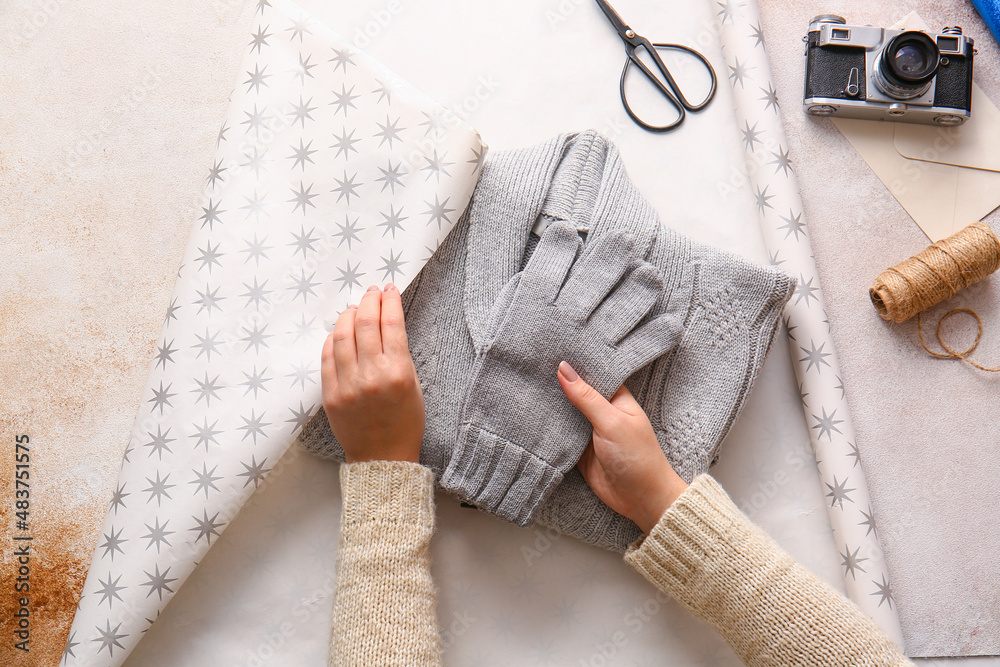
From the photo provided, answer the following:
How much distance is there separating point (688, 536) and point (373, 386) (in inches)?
15.2

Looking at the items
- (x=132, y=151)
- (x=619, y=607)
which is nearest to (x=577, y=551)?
(x=619, y=607)

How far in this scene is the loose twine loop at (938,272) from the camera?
866 millimetres

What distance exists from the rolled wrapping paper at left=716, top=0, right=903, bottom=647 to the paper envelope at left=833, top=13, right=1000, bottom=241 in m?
0.16

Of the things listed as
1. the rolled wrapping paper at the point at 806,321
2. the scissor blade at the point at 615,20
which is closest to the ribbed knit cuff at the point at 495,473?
the rolled wrapping paper at the point at 806,321

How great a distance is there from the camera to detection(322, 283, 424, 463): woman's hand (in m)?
0.71

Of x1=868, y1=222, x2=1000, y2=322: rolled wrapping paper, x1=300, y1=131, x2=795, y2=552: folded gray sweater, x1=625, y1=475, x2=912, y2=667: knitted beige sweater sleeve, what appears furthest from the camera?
x1=868, y1=222, x2=1000, y2=322: rolled wrapping paper

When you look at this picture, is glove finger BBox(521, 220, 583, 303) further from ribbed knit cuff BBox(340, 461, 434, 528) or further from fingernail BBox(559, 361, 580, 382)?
ribbed knit cuff BBox(340, 461, 434, 528)

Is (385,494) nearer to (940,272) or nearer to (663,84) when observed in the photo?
(663,84)

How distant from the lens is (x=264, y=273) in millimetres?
764

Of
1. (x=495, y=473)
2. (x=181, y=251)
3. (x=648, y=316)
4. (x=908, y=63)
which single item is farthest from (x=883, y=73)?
(x=181, y=251)

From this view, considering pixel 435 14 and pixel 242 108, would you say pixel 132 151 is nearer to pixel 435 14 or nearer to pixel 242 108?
pixel 242 108

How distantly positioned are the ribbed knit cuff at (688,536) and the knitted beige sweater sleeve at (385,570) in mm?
248

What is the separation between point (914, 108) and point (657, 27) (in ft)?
1.27

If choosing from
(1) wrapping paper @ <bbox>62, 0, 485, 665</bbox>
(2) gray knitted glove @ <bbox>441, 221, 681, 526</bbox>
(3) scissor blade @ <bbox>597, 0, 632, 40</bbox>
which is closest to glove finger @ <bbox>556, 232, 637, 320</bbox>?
(2) gray knitted glove @ <bbox>441, 221, 681, 526</bbox>
